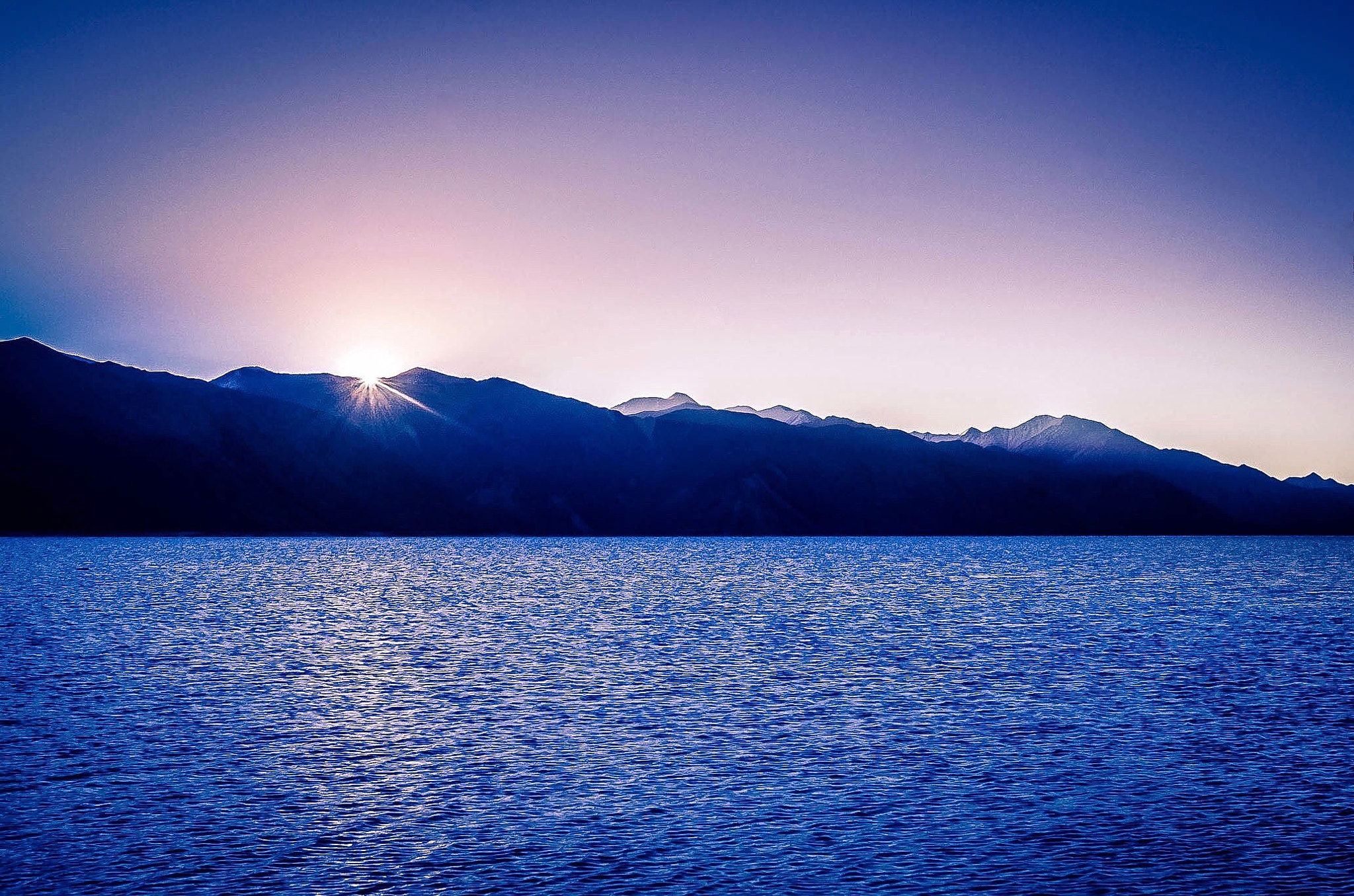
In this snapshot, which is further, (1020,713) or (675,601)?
(675,601)

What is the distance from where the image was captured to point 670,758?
28.0m

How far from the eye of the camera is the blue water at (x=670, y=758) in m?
18.8

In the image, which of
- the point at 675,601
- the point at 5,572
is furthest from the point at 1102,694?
the point at 5,572

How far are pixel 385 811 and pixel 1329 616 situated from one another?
82.9 metres

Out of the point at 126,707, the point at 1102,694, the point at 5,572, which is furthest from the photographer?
the point at 5,572

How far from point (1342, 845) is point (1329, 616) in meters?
73.4

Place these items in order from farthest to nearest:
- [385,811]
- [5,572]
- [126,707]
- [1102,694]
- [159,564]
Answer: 1. [159,564]
2. [5,572]
3. [1102,694]
4. [126,707]
5. [385,811]

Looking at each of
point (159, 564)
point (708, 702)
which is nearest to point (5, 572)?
point (159, 564)

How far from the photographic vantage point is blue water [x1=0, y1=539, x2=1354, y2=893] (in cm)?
1883

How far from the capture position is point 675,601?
91438 mm

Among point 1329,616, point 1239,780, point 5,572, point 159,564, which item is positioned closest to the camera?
point 1239,780

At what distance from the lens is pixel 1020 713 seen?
3569cm

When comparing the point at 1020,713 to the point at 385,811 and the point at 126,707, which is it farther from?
the point at 126,707

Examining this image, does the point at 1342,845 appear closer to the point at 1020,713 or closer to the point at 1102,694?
the point at 1020,713
